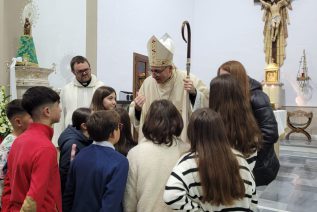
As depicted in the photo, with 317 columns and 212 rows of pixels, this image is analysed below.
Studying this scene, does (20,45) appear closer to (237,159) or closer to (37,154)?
(37,154)

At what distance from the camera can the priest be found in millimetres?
2633

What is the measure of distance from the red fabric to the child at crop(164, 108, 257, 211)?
23.6 inches

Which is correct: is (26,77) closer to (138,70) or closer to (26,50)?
(26,50)

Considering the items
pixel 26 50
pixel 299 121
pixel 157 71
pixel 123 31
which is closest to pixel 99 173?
pixel 157 71

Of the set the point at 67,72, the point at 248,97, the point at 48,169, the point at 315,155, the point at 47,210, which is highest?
the point at 67,72

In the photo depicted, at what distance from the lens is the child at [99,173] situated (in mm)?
1629

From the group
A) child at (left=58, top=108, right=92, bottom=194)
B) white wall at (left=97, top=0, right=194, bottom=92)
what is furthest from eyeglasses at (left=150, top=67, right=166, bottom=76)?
white wall at (left=97, top=0, right=194, bottom=92)

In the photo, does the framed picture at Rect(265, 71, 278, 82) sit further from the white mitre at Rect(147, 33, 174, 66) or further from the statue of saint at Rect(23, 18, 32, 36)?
the white mitre at Rect(147, 33, 174, 66)

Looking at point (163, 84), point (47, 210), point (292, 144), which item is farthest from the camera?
point (292, 144)

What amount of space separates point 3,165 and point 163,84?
4.82 ft

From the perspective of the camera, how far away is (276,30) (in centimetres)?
1023

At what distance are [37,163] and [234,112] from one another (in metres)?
1.07

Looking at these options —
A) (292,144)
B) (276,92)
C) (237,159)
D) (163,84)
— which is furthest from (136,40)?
(237,159)

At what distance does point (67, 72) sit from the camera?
5.84 metres
